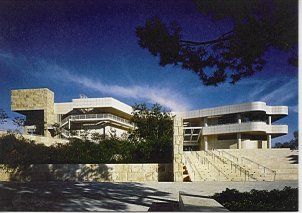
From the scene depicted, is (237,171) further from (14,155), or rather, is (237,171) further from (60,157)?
(14,155)

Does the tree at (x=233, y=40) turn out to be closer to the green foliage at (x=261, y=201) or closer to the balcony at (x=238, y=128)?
the green foliage at (x=261, y=201)

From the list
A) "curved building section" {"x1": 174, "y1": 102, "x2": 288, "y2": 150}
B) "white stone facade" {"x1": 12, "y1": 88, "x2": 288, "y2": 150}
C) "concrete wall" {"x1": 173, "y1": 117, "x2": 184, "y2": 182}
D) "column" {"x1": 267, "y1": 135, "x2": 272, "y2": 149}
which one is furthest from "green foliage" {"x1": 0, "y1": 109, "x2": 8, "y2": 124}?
"column" {"x1": 267, "y1": 135, "x2": 272, "y2": 149}

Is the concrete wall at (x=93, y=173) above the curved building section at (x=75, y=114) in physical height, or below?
below

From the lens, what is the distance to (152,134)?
15.8m

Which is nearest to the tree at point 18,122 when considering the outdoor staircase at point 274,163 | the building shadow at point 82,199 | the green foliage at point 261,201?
the building shadow at point 82,199

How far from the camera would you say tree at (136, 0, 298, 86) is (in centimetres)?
617

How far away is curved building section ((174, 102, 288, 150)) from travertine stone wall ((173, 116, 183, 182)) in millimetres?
14588

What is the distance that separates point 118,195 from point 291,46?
5.00m

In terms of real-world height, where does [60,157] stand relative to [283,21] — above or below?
below

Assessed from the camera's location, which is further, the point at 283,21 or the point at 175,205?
the point at 175,205

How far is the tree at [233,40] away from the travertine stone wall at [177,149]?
4.28 meters

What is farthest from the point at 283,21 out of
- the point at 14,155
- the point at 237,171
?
the point at 14,155

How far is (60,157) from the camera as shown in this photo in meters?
12.8

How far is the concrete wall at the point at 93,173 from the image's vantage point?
11859 millimetres
